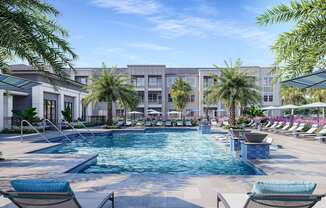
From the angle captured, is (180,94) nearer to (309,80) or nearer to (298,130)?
(298,130)

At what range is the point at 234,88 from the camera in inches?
1243

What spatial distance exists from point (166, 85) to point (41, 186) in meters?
64.3

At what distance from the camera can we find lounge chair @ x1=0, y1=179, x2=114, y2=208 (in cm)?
470

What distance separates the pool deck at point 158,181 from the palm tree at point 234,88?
18595 millimetres

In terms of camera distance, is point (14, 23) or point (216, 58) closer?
point (14, 23)

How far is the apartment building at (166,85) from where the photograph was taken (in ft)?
222

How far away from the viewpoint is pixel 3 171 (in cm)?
1054

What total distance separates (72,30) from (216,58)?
869 inches

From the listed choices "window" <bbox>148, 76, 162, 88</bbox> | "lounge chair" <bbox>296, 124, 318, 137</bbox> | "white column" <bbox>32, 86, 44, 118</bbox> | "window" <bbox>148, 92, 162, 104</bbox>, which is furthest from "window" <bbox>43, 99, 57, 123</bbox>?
"window" <bbox>148, 92, 162, 104</bbox>

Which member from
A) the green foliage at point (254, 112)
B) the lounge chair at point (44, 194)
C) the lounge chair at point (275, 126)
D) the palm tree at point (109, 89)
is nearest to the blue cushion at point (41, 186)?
the lounge chair at point (44, 194)

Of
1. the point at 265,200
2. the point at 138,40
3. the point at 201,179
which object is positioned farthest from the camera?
the point at 138,40

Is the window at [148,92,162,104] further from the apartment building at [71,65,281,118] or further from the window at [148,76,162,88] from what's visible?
the window at [148,76,162,88]

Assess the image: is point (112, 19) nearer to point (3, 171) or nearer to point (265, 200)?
point (3, 171)

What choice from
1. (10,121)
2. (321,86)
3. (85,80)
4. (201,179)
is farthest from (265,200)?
(85,80)
